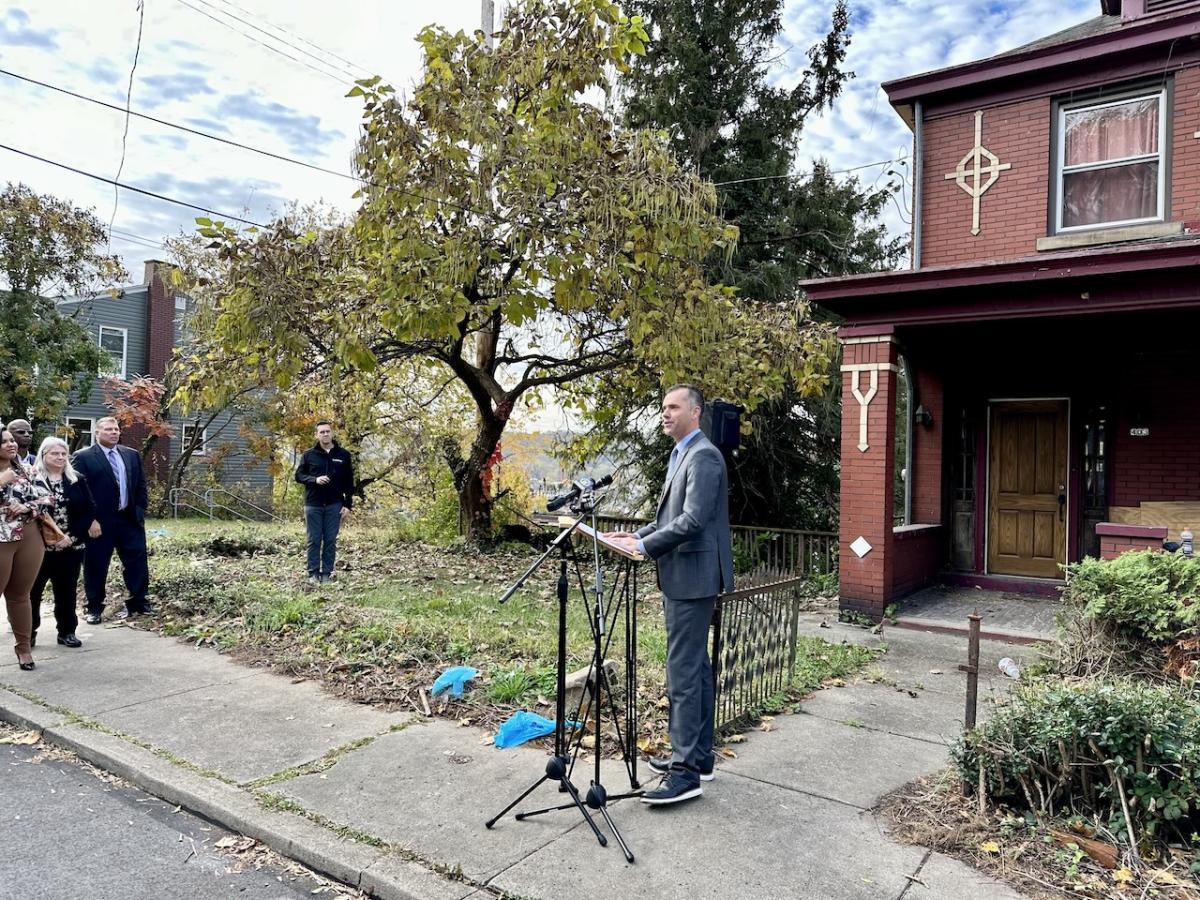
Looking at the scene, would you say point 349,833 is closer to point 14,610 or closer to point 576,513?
point 576,513

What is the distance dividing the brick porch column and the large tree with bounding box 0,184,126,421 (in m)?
19.7

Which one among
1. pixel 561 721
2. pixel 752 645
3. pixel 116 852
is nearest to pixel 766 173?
pixel 752 645

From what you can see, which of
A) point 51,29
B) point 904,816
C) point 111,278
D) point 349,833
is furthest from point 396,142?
point 111,278

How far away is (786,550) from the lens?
11.9 metres

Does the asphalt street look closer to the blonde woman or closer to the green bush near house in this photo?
the blonde woman

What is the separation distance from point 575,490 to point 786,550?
28.9 ft

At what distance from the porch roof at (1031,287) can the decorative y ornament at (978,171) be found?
6.70ft

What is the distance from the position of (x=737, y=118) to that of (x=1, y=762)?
1522 cm

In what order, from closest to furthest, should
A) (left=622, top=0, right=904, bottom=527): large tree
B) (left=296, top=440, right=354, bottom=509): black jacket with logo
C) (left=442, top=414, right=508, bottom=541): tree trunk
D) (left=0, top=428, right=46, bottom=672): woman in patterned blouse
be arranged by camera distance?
(left=0, top=428, right=46, bottom=672): woman in patterned blouse → (left=296, top=440, right=354, bottom=509): black jacket with logo → (left=442, top=414, right=508, bottom=541): tree trunk → (left=622, top=0, right=904, bottom=527): large tree

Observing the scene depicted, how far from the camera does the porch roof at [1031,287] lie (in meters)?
7.22

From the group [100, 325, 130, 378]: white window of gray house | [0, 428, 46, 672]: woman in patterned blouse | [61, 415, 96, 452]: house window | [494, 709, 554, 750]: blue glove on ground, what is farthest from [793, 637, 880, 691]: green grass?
[100, 325, 130, 378]: white window of gray house

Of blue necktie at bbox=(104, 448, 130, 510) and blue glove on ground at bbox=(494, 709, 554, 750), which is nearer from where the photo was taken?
blue glove on ground at bbox=(494, 709, 554, 750)

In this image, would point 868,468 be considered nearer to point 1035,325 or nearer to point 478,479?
point 1035,325

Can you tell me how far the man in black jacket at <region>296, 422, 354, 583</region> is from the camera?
961 cm
